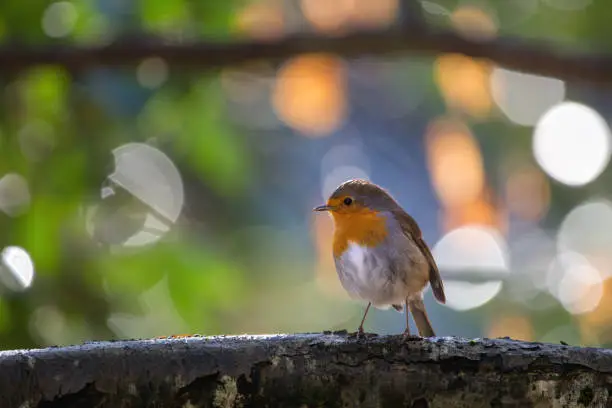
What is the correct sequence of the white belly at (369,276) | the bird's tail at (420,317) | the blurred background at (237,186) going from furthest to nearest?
the blurred background at (237,186) < the bird's tail at (420,317) < the white belly at (369,276)

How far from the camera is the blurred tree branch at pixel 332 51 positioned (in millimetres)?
3695

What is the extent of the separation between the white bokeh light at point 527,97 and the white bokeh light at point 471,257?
1.00 meters

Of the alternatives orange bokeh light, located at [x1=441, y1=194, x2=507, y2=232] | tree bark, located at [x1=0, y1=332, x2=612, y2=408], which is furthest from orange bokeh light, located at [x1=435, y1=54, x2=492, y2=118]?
tree bark, located at [x1=0, y1=332, x2=612, y2=408]

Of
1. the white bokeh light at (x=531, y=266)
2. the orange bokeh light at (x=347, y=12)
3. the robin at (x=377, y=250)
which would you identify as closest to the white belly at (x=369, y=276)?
the robin at (x=377, y=250)

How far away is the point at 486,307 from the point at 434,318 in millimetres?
1100

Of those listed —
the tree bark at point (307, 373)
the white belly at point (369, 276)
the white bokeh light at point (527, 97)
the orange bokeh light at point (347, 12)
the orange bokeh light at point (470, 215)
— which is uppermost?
the white bokeh light at point (527, 97)

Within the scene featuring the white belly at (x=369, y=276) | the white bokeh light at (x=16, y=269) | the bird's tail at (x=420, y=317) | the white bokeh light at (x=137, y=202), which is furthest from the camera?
the white bokeh light at (x=137, y=202)

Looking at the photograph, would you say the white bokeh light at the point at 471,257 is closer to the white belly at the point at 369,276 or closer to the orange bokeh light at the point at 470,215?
the orange bokeh light at the point at 470,215

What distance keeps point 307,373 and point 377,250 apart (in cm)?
105

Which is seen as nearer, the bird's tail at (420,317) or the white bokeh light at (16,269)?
the bird's tail at (420,317)

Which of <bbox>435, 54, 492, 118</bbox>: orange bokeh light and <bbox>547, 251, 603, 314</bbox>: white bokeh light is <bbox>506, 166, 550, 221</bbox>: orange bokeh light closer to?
<bbox>547, 251, 603, 314</bbox>: white bokeh light

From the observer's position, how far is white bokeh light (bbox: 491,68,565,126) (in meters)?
6.78

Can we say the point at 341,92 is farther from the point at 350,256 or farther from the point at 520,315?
the point at 350,256

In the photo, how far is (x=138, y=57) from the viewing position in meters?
3.84
